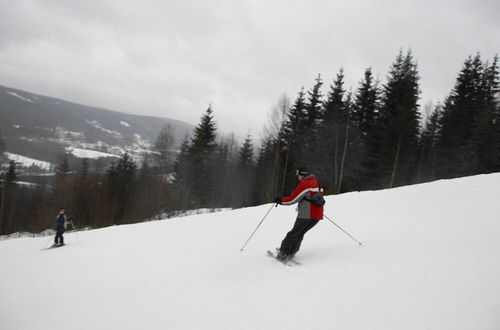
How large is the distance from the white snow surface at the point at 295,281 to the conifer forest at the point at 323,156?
59.4 feet

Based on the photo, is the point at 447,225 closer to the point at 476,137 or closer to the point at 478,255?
the point at 478,255

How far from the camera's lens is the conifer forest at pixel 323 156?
82.4ft

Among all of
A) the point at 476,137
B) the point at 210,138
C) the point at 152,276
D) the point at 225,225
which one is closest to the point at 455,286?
the point at 152,276

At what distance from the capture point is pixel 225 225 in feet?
33.2

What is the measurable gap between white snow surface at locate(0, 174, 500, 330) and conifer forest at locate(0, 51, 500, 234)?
18.1 m

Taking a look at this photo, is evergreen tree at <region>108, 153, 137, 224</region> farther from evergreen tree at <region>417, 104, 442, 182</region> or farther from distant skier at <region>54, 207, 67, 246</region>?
evergreen tree at <region>417, 104, 442, 182</region>

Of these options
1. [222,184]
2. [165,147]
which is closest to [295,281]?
[165,147]

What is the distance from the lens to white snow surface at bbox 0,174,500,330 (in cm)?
359

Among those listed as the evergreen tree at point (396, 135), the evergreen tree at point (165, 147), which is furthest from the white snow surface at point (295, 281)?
the evergreen tree at point (165, 147)

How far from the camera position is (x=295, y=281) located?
15.4 feet

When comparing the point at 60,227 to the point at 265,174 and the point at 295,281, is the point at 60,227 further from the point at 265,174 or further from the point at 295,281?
the point at 265,174

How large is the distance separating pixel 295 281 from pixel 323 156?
76.4ft

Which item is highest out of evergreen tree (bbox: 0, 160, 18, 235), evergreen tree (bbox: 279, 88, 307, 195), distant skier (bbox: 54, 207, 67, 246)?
evergreen tree (bbox: 279, 88, 307, 195)

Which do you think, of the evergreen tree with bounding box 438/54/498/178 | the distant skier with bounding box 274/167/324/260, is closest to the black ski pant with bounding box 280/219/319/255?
the distant skier with bounding box 274/167/324/260
